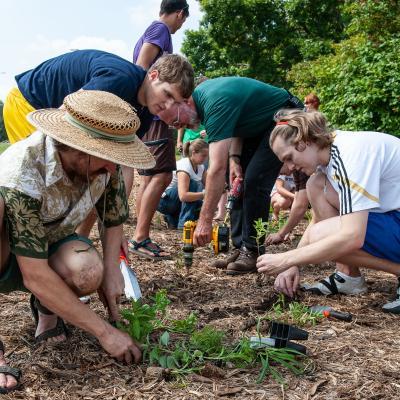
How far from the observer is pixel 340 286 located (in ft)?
11.8

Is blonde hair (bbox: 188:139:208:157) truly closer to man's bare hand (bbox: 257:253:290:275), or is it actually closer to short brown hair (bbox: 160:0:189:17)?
short brown hair (bbox: 160:0:189:17)

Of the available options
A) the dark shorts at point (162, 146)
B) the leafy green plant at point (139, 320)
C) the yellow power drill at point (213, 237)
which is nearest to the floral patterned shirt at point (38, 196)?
the leafy green plant at point (139, 320)

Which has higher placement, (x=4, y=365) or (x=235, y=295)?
(x=4, y=365)

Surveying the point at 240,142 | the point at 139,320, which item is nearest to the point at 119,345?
the point at 139,320

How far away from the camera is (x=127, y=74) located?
3.19 m

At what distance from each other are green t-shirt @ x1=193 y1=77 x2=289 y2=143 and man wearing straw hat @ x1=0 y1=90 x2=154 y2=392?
54.2 inches

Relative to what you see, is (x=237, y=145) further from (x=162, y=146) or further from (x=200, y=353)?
(x=200, y=353)

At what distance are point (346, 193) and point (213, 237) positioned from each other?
221 centimetres

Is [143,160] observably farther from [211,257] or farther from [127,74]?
[211,257]

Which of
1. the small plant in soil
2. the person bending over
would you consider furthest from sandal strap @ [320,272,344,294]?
the person bending over

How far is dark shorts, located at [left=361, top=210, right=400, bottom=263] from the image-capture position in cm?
321

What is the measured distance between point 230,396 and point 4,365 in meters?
0.98

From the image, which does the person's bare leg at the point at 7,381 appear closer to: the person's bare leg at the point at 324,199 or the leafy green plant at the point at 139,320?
the leafy green plant at the point at 139,320

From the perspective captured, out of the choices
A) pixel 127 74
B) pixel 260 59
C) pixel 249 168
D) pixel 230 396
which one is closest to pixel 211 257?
pixel 249 168
